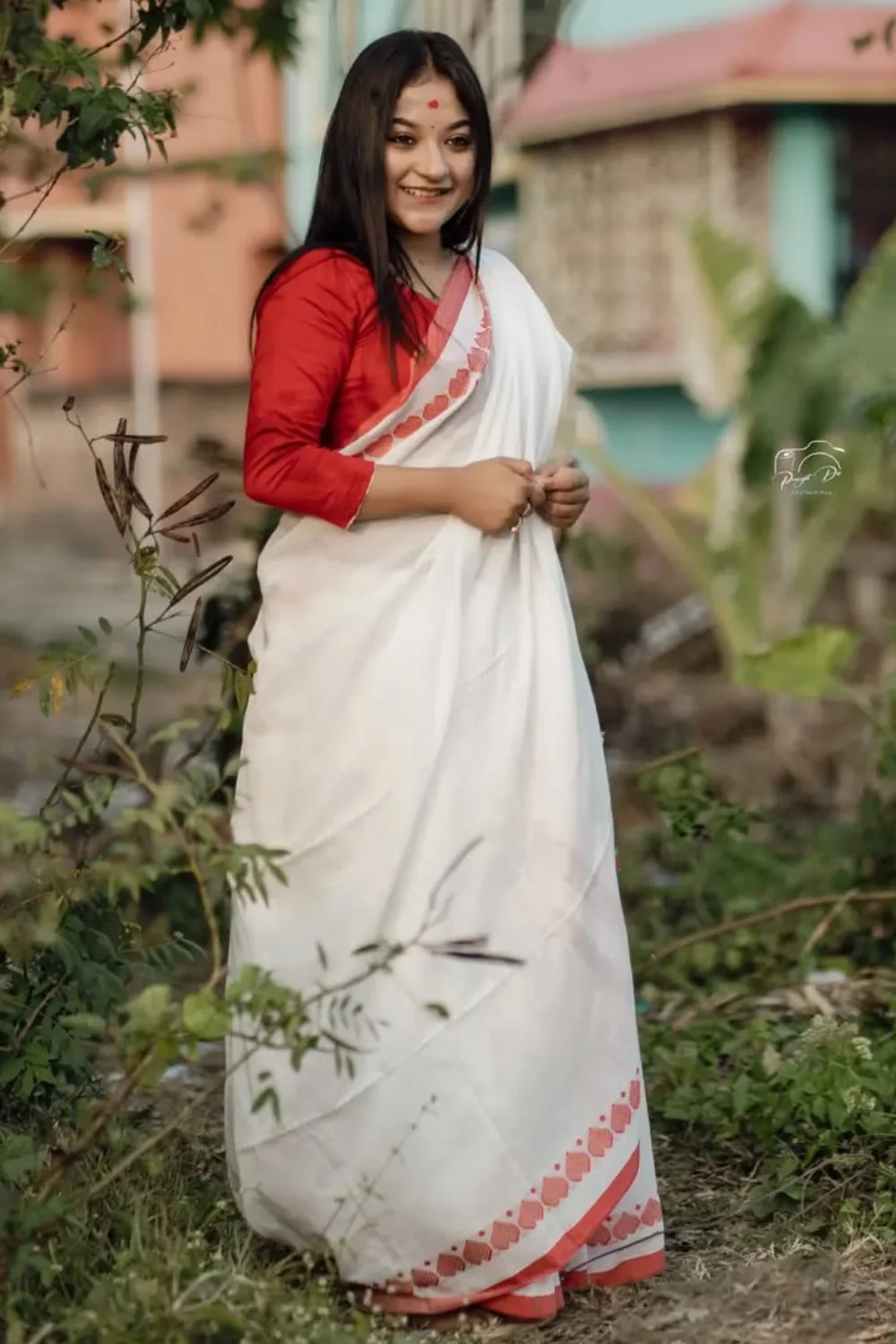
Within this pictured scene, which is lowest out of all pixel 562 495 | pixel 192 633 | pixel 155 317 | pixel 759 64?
pixel 155 317

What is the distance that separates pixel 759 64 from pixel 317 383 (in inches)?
280

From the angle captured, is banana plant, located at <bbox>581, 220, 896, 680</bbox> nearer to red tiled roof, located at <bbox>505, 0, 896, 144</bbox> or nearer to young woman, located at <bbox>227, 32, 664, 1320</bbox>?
red tiled roof, located at <bbox>505, 0, 896, 144</bbox>

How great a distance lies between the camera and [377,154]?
10.6 ft

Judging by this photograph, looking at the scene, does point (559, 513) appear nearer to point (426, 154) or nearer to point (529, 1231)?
point (426, 154)

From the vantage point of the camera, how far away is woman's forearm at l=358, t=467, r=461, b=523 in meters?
3.19

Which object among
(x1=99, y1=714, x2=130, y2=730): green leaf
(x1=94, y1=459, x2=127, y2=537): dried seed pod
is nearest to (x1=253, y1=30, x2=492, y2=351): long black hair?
(x1=94, y1=459, x2=127, y2=537): dried seed pod

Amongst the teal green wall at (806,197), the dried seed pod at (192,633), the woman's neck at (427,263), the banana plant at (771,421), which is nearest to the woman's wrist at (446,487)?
the woman's neck at (427,263)

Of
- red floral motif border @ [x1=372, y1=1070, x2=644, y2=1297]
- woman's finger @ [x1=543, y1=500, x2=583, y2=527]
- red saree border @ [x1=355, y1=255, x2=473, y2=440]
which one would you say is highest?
red saree border @ [x1=355, y1=255, x2=473, y2=440]

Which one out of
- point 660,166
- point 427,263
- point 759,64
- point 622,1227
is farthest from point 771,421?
point 622,1227

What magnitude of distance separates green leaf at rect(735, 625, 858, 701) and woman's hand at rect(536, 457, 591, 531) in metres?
2.03

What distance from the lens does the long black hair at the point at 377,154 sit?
322cm

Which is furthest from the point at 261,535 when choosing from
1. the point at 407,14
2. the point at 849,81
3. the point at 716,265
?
the point at 849,81

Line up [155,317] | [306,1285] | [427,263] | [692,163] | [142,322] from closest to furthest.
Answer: [306,1285], [427,263], [692,163], [155,317], [142,322]

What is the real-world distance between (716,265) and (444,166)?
17.8ft
